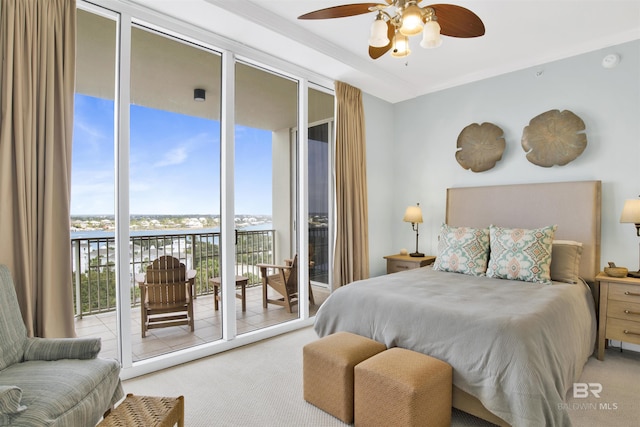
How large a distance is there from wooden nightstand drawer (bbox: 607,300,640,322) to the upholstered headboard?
0.36m

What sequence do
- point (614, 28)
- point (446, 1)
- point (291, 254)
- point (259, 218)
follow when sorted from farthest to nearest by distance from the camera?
point (291, 254)
point (259, 218)
point (614, 28)
point (446, 1)

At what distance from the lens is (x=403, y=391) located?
1854 millimetres

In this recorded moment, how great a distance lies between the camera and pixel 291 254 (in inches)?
167

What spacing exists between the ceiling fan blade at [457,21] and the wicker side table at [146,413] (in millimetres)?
2474

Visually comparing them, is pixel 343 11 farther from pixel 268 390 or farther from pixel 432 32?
pixel 268 390

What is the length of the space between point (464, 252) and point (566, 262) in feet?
2.73

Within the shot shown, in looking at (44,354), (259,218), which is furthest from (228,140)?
(44,354)

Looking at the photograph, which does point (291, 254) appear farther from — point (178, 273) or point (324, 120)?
point (324, 120)

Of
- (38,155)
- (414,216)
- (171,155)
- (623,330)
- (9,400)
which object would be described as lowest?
(623,330)

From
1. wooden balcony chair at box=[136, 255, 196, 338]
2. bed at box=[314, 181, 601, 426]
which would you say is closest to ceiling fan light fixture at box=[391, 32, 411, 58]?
bed at box=[314, 181, 601, 426]

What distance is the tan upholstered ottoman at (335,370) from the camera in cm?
217

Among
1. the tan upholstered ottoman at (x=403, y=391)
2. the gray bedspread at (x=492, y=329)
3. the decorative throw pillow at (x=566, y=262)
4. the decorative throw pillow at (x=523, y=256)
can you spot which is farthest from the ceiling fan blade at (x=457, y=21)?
the decorative throw pillow at (x=566, y=262)

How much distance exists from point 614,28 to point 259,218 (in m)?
3.83

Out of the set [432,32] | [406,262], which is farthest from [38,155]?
[406,262]
